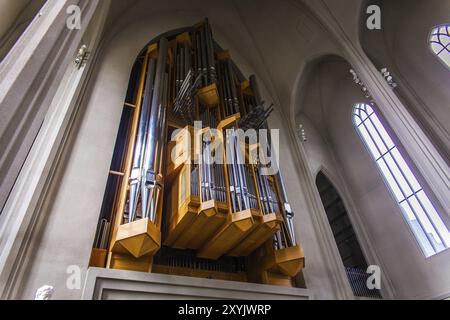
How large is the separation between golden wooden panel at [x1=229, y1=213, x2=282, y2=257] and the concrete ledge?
1.81 ft

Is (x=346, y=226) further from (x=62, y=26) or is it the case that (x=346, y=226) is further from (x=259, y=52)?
(x=62, y=26)

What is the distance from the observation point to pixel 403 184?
279 inches

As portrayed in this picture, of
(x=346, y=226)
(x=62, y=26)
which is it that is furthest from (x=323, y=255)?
(x=62, y=26)

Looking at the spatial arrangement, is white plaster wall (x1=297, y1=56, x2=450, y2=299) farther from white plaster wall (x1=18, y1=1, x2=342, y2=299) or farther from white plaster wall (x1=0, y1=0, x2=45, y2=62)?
white plaster wall (x1=0, y1=0, x2=45, y2=62)

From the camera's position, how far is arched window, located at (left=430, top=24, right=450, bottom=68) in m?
6.52

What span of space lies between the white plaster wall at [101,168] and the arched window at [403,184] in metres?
2.68

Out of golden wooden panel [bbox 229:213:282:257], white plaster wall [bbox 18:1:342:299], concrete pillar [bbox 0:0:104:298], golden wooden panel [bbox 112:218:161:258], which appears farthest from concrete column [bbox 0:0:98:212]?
golden wooden panel [bbox 229:213:282:257]

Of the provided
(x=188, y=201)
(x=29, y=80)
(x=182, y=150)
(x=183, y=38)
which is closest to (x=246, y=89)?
(x=183, y=38)

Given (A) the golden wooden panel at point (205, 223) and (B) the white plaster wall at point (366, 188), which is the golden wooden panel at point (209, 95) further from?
(B) the white plaster wall at point (366, 188)

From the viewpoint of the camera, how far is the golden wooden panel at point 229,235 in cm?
352

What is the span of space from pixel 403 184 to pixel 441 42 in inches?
139

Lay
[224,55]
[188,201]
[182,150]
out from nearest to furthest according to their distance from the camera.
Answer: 1. [188,201]
2. [182,150]
3. [224,55]

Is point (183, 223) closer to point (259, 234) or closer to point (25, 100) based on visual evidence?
point (259, 234)
